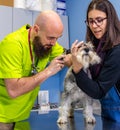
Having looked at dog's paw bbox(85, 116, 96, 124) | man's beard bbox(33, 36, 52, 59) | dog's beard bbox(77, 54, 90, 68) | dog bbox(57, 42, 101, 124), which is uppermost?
man's beard bbox(33, 36, 52, 59)

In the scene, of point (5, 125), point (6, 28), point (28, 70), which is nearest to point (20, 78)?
point (28, 70)

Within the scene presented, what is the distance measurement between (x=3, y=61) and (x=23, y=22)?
132cm

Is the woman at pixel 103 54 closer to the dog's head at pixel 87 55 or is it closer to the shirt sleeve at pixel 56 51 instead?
the dog's head at pixel 87 55

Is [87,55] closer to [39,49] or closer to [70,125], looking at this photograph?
[39,49]

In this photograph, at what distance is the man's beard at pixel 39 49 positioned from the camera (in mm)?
1370

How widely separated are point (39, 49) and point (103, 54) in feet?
0.95

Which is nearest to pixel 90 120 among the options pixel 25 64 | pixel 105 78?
pixel 105 78

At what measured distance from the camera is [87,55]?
1.36 metres

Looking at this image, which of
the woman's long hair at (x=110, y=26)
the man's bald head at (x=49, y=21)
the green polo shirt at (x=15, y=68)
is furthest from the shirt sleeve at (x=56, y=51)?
the woman's long hair at (x=110, y=26)

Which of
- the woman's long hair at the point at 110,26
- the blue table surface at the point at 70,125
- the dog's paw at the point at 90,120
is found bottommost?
the blue table surface at the point at 70,125

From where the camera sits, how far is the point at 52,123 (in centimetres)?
150

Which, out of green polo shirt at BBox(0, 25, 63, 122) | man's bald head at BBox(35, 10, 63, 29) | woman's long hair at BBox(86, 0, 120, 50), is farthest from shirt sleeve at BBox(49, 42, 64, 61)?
woman's long hair at BBox(86, 0, 120, 50)

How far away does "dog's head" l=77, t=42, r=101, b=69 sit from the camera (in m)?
1.32

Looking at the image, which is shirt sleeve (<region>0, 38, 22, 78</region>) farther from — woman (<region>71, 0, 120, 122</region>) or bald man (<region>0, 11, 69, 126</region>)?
woman (<region>71, 0, 120, 122</region>)
